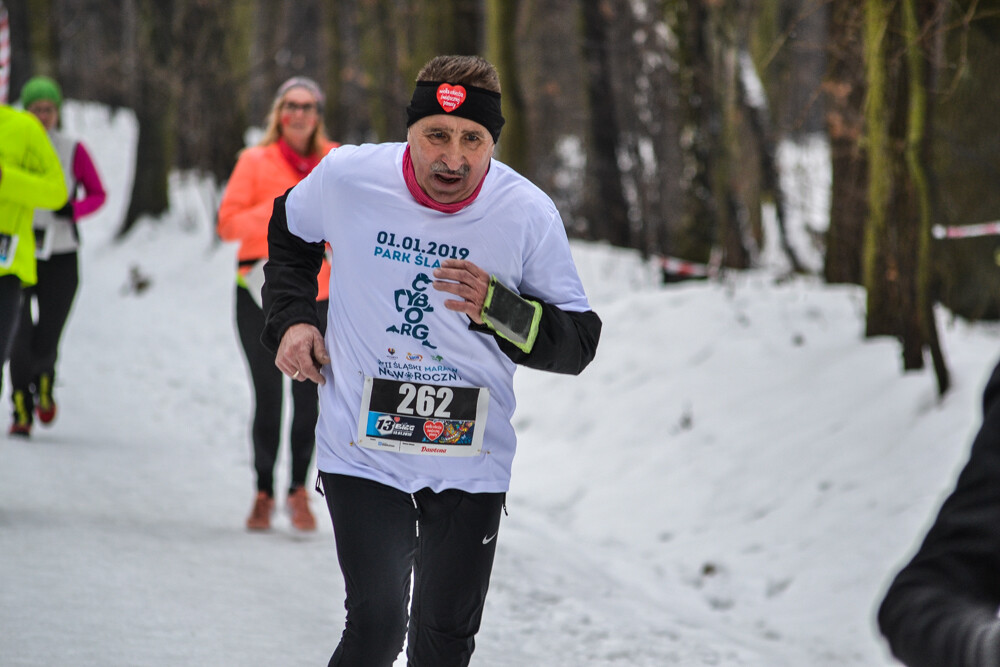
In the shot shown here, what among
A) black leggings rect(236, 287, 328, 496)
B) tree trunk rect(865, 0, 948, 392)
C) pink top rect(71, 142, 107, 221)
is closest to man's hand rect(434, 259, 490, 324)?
black leggings rect(236, 287, 328, 496)

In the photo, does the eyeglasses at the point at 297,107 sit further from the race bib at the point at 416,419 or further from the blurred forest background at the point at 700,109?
the race bib at the point at 416,419

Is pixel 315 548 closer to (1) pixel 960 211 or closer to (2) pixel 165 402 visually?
(2) pixel 165 402

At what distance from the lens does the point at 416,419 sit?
9.89 ft

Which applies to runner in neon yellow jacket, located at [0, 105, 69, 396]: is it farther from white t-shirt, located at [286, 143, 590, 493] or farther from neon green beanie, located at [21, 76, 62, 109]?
white t-shirt, located at [286, 143, 590, 493]

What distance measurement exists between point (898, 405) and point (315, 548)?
369cm

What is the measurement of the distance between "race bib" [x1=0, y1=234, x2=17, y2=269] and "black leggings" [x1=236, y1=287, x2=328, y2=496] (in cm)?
108

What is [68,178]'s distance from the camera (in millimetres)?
7176

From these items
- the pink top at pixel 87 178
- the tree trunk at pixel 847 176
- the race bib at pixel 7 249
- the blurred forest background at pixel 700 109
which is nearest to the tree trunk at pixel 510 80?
the blurred forest background at pixel 700 109

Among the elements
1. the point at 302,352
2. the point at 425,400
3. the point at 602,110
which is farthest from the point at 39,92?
the point at 602,110

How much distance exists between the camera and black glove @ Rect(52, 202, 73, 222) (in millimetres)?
6795

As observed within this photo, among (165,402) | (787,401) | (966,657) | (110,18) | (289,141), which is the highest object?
(110,18)

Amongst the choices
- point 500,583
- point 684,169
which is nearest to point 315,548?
point 500,583

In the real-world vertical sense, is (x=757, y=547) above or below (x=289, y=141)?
below

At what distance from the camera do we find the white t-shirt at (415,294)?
2.97 meters
